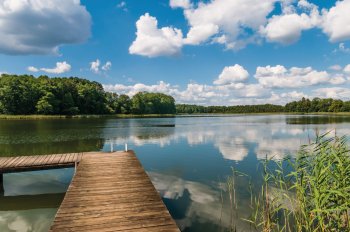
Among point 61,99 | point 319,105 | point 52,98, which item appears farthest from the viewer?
point 319,105

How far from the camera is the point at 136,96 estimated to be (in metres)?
124

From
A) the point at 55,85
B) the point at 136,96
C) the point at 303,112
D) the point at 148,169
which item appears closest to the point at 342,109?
the point at 303,112

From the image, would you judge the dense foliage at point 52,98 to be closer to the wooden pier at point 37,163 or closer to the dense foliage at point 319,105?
the wooden pier at point 37,163

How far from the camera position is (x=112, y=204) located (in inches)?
274

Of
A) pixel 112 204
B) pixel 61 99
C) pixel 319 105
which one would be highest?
pixel 61 99

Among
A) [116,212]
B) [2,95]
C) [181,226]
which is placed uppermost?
[2,95]

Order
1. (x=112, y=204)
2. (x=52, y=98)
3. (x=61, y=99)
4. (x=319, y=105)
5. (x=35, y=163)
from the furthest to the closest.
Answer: (x=319, y=105)
(x=61, y=99)
(x=52, y=98)
(x=35, y=163)
(x=112, y=204)

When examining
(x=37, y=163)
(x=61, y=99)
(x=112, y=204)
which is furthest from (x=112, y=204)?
(x=61, y=99)

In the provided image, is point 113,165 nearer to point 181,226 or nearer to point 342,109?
point 181,226

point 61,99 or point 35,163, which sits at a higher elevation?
point 61,99

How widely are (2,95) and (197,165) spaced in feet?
269

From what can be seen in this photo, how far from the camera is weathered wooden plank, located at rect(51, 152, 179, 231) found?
5.66 m

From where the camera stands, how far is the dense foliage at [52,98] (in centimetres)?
7988

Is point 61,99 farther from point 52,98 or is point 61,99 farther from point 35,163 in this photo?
point 35,163
